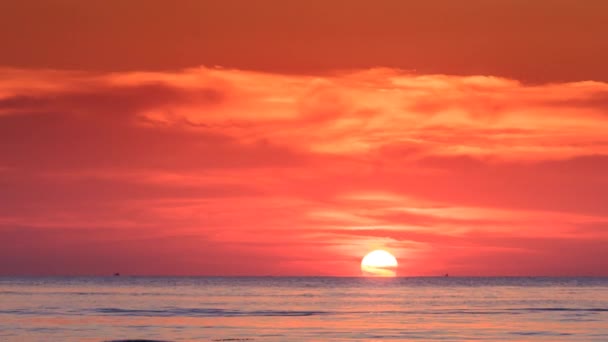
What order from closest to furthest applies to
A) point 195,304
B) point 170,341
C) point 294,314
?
point 170,341 → point 294,314 → point 195,304

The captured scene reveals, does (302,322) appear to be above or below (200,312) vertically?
below

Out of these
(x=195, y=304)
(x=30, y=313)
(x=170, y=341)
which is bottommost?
(x=170, y=341)

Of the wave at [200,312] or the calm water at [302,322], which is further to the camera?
the wave at [200,312]

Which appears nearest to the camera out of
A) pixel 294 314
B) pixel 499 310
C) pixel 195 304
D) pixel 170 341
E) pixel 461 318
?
pixel 170 341

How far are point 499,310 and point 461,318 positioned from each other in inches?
589

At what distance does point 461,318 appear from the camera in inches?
3056

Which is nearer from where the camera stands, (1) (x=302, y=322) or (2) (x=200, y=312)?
(1) (x=302, y=322)

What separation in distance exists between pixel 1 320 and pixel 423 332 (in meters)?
30.5

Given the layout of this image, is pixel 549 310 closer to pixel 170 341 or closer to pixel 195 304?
pixel 195 304

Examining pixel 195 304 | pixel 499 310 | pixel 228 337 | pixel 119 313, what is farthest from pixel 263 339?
pixel 195 304

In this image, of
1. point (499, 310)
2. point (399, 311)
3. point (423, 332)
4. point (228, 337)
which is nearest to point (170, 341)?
point (228, 337)

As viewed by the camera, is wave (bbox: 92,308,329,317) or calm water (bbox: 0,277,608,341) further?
wave (bbox: 92,308,329,317)

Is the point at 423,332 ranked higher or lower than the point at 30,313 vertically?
lower

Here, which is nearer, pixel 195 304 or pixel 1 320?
pixel 1 320
